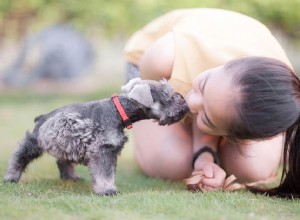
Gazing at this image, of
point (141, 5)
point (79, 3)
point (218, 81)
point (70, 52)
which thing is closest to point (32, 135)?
point (218, 81)

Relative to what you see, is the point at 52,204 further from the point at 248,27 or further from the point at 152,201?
the point at 248,27

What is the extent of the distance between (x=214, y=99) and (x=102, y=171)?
90 centimetres

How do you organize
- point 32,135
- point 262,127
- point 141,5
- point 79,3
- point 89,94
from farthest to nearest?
point 89,94 → point 79,3 → point 141,5 → point 32,135 → point 262,127

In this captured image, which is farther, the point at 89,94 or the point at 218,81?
the point at 89,94

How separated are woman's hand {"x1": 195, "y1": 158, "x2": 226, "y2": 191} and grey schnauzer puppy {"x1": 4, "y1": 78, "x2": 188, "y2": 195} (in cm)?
48

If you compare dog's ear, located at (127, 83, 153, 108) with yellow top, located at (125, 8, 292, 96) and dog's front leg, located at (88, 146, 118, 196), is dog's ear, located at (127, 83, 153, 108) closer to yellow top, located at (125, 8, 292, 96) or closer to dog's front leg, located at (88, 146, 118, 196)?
dog's front leg, located at (88, 146, 118, 196)

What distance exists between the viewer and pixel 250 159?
4418 mm

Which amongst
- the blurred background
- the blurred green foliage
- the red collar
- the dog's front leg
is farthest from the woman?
the blurred background

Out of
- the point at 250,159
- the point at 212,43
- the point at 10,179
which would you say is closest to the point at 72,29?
the point at 212,43

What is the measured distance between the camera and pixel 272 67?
3449 millimetres

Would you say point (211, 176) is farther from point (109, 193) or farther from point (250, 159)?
point (109, 193)

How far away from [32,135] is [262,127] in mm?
1660

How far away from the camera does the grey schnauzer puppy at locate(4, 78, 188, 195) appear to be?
3.53m

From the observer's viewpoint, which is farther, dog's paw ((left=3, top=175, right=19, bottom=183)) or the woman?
dog's paw ((left=3, top=175, right=19, bottom=183))
